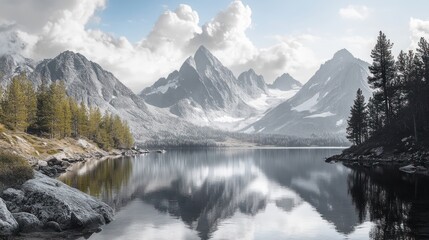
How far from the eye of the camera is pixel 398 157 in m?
91.8

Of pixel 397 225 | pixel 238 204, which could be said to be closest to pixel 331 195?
pixel 238 204

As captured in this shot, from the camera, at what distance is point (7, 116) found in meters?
120

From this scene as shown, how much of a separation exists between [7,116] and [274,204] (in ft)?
324

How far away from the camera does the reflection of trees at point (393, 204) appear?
3073 cm

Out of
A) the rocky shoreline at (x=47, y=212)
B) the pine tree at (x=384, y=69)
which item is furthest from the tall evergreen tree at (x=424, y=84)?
the rocky shoreline at (x=47, y=212)

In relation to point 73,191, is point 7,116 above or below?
above

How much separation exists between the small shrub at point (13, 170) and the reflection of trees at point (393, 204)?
32414mm

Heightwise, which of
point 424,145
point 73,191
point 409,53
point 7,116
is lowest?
point 73,191

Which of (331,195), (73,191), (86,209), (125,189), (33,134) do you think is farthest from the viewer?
(33,134)

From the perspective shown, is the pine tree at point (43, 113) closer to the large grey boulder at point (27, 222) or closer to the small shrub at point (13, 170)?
the small shrub at point (13, 170)

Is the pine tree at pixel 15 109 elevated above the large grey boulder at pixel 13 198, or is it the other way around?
the pine tree at pixel 15 109

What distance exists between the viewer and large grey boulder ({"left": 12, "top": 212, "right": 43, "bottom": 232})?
1235 inches

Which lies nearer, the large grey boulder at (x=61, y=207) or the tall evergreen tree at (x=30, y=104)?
the large grey boulder at (x=61, y=207)

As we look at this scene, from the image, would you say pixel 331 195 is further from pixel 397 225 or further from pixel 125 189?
pixel 125 189
